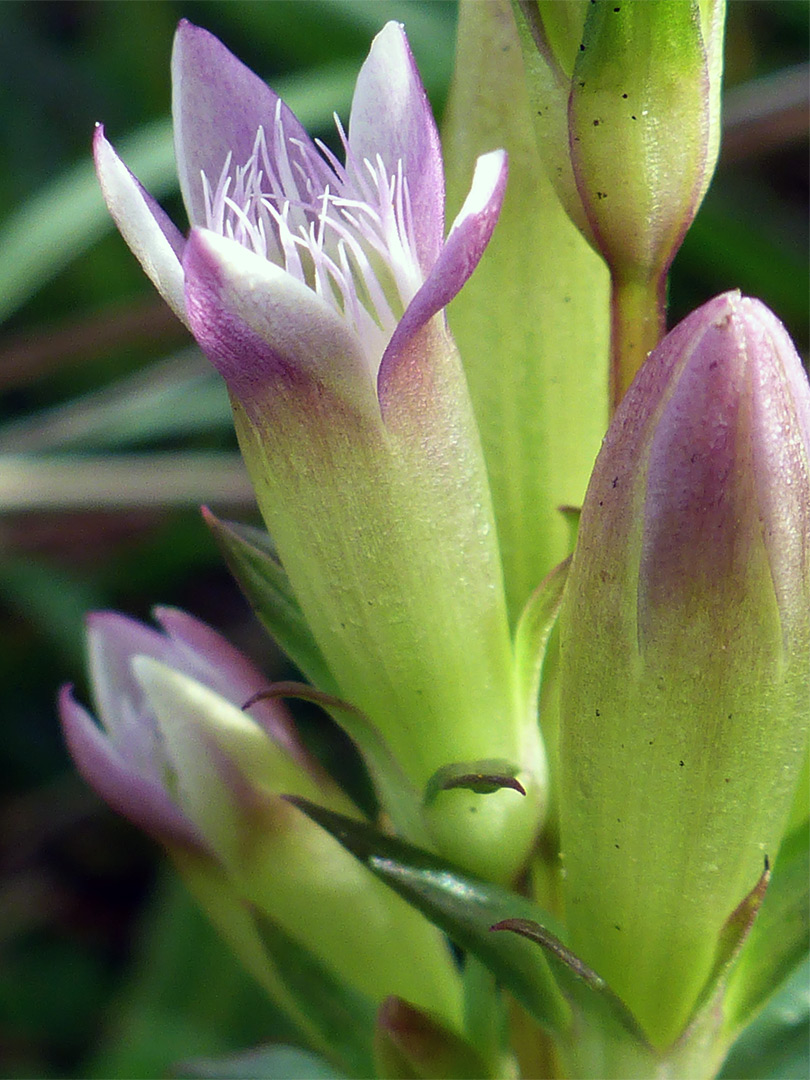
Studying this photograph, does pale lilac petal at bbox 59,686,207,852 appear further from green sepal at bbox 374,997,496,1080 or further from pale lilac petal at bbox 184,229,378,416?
pale lilac petal at bbox 184,229,378,416

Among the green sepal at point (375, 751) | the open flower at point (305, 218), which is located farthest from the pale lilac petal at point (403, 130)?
the green sepal at point (375, 751)

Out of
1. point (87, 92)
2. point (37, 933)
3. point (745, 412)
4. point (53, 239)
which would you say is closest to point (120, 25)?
point (87, 92)

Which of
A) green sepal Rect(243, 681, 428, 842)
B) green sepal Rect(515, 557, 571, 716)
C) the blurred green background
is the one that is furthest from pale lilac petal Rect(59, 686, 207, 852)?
the blurred green background

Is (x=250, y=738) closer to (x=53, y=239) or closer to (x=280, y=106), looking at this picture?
(x=280, y=106)

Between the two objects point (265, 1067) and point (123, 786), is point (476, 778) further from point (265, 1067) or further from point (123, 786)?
point (265, 1067)

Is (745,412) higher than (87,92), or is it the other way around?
(87,92)

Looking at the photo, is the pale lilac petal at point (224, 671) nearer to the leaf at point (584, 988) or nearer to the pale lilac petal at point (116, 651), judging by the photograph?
the pale lilac petal at point (116, 651)
